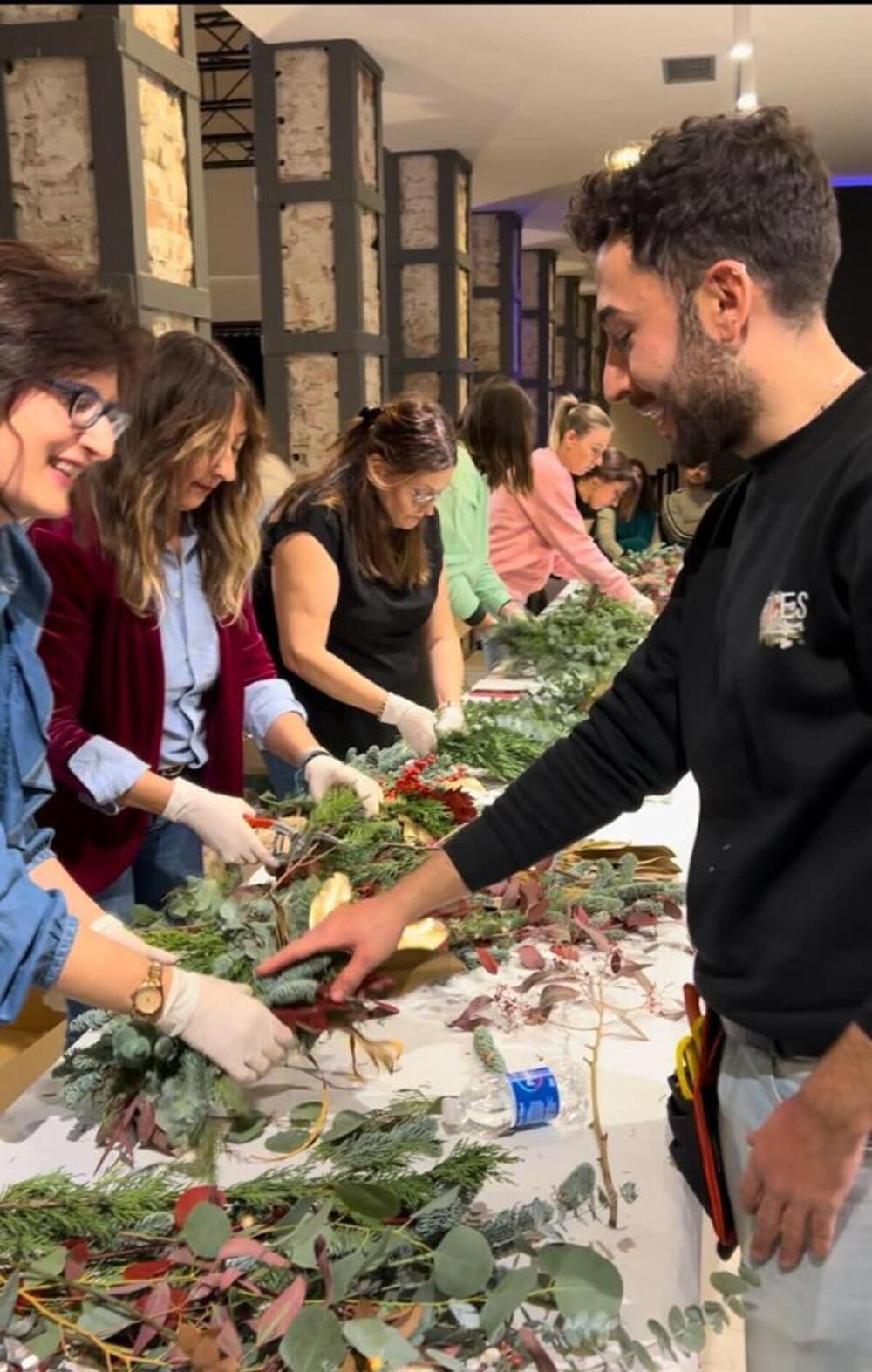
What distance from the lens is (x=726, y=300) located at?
43.2 inches

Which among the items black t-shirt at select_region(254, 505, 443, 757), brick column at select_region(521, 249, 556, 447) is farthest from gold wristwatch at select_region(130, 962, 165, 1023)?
brick column at select_region(521, 249, 556, 447)

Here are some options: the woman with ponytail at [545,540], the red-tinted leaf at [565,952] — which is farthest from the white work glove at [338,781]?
the woman with ponytail at [545,540]

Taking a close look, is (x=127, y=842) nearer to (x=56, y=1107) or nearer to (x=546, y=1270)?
(x=56, y=1107)

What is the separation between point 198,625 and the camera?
92.1 inches

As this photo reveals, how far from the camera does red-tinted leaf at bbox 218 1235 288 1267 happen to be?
1069 millimetres

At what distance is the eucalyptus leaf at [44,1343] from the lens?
1016mm

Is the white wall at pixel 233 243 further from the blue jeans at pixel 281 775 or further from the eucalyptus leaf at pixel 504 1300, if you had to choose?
the eucalyptus leaf at pixel 504 1300

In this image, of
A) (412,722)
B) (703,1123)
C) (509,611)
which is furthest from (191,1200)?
(509,611)

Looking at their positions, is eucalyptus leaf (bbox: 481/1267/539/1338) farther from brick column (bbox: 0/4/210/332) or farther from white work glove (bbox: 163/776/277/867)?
brick column (bbox: 0/4/210/332)

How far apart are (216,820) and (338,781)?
272 mm

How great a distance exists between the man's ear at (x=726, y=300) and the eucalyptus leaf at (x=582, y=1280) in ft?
2.70

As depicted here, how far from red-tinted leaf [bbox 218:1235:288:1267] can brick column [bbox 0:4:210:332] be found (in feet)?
8.11

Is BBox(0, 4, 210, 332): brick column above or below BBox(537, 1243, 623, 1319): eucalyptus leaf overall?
above

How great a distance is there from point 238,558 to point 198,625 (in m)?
0.15
